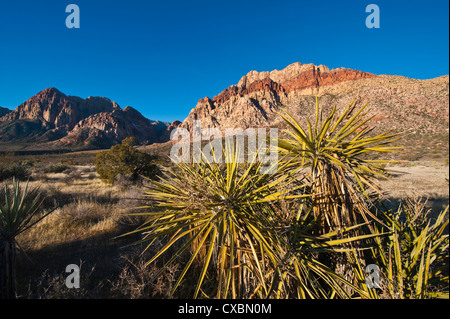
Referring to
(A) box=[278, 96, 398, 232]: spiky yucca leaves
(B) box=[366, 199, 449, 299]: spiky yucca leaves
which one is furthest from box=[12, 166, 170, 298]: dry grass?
(B) box=[366, 199, 449, 299]: spiky yucca leaves

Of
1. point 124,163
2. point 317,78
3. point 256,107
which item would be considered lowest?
point 124,163

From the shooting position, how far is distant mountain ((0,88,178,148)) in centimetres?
8488

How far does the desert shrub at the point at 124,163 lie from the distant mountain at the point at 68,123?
85940 millimetres

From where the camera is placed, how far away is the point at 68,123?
11962 cm

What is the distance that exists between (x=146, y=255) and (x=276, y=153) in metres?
3.89

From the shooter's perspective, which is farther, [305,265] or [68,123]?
[68,123]

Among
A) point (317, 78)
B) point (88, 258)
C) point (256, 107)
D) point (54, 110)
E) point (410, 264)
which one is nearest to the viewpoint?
point (410, 264)

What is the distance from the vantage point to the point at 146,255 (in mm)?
4270

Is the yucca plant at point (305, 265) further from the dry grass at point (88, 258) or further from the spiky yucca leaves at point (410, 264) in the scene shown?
the dry grass at point (88, 258)

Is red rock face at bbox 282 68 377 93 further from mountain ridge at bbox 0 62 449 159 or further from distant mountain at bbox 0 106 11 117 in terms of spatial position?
distant mountain at bbox 0 106 11 117

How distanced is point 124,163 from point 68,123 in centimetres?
14850

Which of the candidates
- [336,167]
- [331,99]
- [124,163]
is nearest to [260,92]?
[331,99]

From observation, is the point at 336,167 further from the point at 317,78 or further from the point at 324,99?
the point at 317,78

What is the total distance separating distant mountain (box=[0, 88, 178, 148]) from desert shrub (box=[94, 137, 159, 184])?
85940mm
